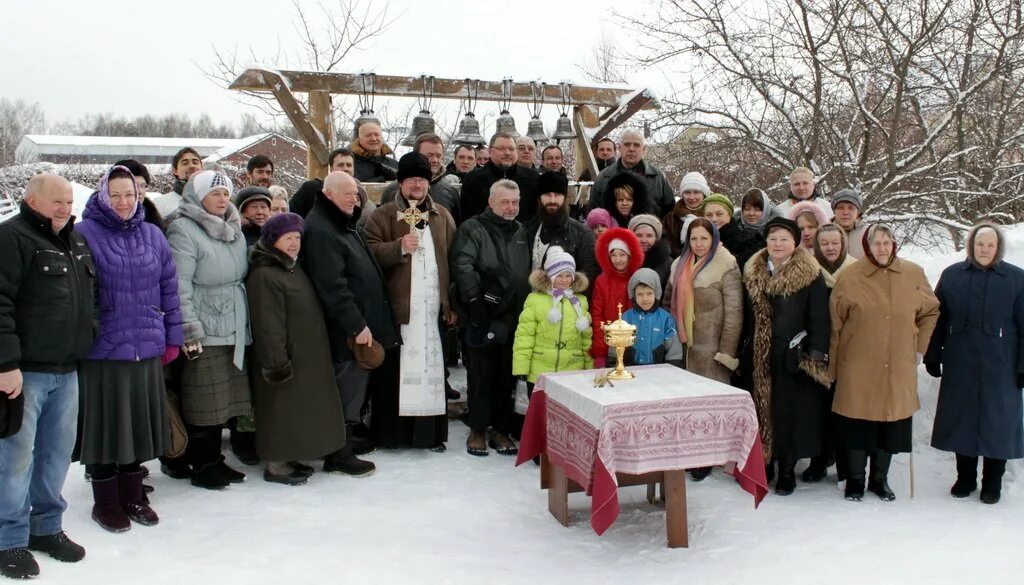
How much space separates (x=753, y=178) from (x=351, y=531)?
9544mm

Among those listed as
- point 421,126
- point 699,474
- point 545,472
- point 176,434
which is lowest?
point 699,474

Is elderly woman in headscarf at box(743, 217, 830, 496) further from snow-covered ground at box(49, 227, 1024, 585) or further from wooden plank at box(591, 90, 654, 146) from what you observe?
wooden plank at box(591, 90, 654, 146)

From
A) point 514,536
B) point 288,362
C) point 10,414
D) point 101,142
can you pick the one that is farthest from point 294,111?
point 101,142

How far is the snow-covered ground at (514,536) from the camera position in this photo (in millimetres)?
3979

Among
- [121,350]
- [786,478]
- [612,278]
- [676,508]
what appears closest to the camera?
[121,350]

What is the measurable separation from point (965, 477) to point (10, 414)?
5632mm

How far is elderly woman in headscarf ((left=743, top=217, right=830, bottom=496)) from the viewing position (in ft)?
17.0

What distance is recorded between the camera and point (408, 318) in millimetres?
5938

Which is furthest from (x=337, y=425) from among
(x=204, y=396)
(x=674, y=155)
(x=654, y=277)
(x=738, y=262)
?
(x=674, y=155)

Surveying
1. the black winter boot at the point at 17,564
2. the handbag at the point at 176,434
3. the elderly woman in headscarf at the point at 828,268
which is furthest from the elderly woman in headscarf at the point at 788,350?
the black winter boot at the point at 17,564

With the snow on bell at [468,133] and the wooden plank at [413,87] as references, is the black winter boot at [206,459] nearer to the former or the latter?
the wooden plank at [413,87]

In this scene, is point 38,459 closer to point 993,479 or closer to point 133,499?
point 133,499

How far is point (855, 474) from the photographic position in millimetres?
5180

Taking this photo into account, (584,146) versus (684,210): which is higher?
(584,146)
